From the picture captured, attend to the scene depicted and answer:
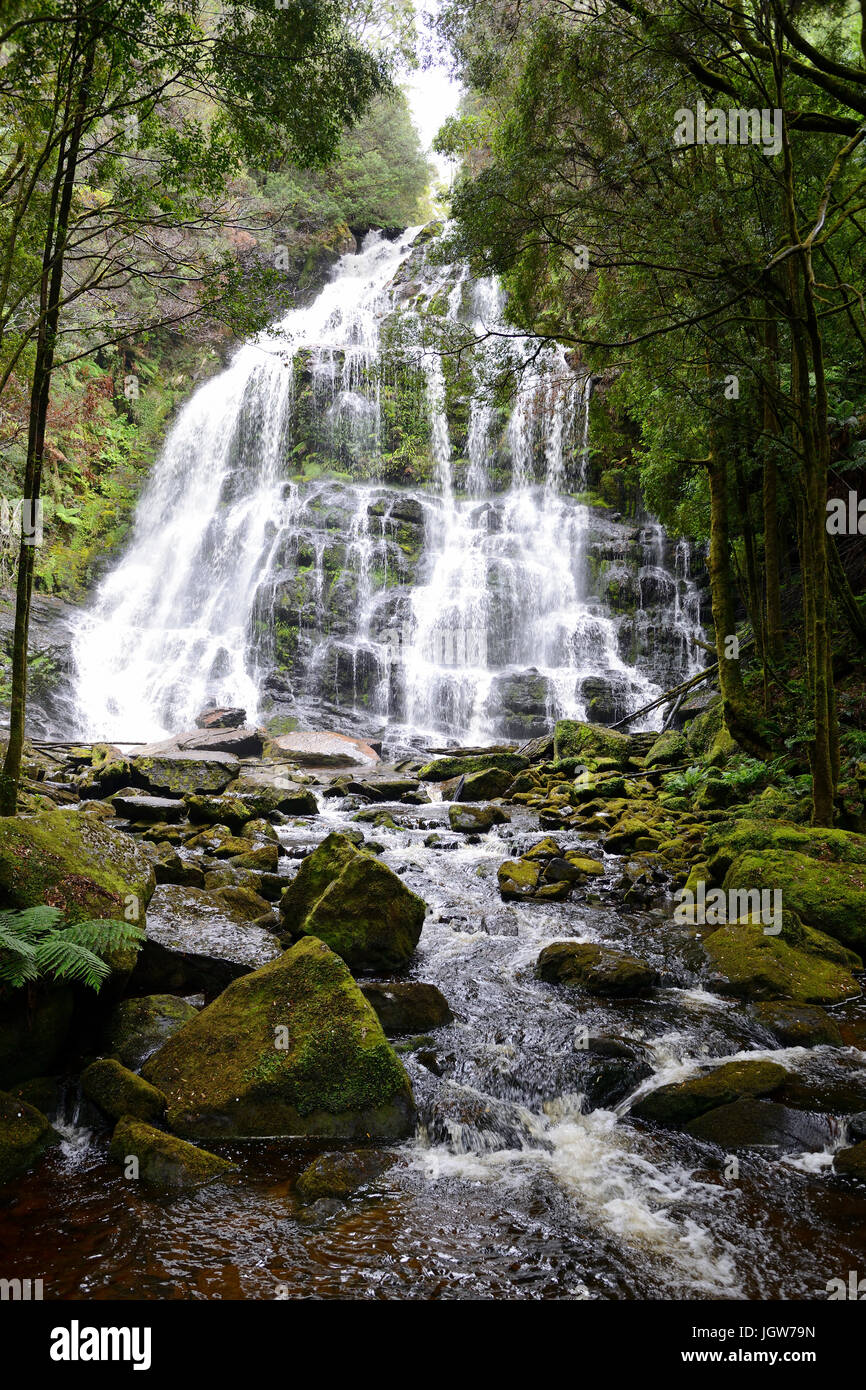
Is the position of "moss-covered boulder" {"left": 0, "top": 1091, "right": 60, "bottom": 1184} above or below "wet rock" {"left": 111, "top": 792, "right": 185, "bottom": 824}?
below

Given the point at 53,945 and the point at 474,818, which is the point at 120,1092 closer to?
the point at 53,945

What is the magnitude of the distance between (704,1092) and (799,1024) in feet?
3.87

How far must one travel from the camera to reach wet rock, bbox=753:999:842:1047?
4.62 m

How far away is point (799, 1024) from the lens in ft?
A: 15.5

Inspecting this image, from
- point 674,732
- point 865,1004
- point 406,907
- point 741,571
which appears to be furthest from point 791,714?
point 406,907

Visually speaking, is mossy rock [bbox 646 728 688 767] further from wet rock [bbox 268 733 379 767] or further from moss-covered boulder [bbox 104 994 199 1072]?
moss-covered boulder [bbox 104 994 199 1072]

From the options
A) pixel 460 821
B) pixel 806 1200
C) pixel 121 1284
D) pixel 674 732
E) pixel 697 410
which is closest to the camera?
pixel 121 1284

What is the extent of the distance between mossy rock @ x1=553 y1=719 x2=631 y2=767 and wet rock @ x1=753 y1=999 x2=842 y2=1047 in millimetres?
7823

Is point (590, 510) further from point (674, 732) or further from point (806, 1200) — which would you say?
point (806, 1200)

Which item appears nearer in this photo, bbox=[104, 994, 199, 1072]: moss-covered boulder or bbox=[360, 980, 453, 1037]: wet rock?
bbox=[104, 994, 199, 1072]: moss-covered boulder

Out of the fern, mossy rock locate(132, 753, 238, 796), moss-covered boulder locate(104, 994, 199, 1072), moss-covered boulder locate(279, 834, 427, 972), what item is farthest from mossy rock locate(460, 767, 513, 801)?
the fern

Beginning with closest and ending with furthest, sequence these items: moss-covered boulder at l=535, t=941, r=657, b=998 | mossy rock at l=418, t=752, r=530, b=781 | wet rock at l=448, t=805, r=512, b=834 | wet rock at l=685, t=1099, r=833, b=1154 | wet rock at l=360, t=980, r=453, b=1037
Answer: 1. wet rock at l=685, t=1099, r=833, b=1154
2. wet rock at l=360, t=980, r=453, b=1037
3. moss-covered boulder at l=535, t=941, r=657, b=998
4. wet rock at l=448, t=805, r=512, b=834
5. mossy rock at l=418, t=752, r=530, b=781

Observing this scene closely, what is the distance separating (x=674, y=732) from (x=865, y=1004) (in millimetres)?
8109

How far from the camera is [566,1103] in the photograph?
13.7ft
